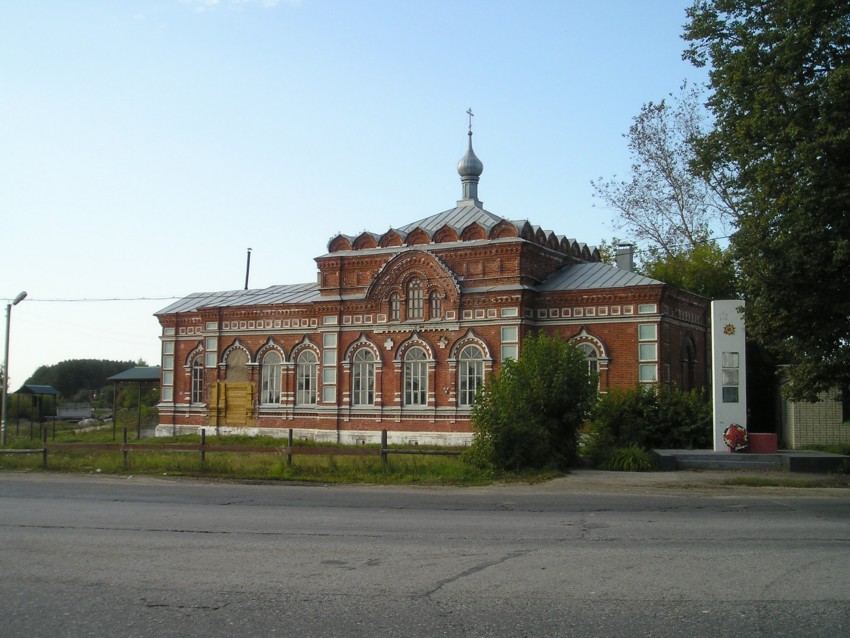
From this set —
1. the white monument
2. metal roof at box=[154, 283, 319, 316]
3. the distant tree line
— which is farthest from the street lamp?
the distant tree line

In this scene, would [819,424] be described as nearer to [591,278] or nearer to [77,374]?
[591,278]

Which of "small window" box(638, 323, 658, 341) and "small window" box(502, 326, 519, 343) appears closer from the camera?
"small window" box(638, 323, 658, 341)

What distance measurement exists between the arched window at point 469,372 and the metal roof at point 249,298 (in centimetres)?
690

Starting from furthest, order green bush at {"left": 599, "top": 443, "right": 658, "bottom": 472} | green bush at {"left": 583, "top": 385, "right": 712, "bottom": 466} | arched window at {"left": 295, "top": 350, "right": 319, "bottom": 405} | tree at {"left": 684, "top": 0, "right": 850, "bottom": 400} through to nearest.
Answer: arched window at {"left": 295, "top": 350, "right": 319, "bottom": 405}, green bush at {"left": 583, "top": 385, "right": 712, "bottom": 466}, green bush at {"left": 599, "top": 443, "right": 658, "bottom": 472}, tree at {"left": 684, "top": 0, "right": 850, "bottom": 400}

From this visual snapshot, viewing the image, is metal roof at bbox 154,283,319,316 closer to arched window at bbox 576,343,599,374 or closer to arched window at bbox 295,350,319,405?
arched window at bbox 295,350,319,405

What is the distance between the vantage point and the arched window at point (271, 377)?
35594 mm

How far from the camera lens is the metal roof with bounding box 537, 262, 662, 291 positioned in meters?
29.9

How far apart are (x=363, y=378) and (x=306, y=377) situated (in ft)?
9.25

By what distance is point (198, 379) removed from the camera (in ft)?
125

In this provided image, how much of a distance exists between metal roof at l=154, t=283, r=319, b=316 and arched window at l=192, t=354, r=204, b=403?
7.28 feet

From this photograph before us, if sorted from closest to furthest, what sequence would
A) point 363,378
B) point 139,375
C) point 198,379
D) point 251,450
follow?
1. point 251,450
2. point 363,378
3. point 198,379
4. point 139,375

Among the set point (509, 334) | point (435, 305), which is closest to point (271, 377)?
point (435, 305)

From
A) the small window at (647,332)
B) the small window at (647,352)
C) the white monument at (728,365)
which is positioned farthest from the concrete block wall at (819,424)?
the white monument at (728,365)

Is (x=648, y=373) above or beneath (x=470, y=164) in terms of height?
beneath
